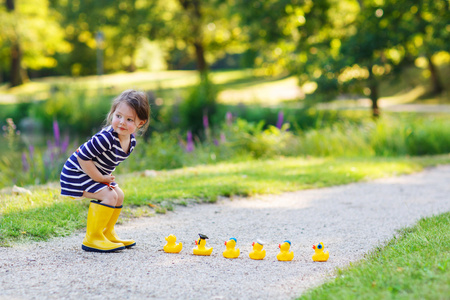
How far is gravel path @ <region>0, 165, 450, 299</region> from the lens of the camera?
3266 mm

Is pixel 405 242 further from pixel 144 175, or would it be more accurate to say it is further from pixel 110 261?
pixel 144 175

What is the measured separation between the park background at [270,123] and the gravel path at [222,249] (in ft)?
1.09

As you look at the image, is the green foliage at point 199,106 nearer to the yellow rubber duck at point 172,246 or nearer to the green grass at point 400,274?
the yellow rubber duck at point 172,246

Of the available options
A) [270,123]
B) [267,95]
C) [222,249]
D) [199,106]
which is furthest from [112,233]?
[267,95]

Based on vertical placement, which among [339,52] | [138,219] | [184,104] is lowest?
[138,219]

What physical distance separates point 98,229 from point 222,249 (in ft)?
3.45

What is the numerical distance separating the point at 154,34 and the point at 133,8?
1.90 m

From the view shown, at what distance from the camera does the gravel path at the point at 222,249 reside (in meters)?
3.27

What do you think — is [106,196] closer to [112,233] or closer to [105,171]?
[105,171]

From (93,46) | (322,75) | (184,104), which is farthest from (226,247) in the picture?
(93,46)

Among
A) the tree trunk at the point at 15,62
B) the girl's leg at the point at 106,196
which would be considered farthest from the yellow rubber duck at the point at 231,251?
the tree trunk at the point at 15,62

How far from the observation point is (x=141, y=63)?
166 feet

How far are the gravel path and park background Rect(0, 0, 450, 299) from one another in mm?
331

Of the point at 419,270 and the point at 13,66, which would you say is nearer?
the point at 419,270
